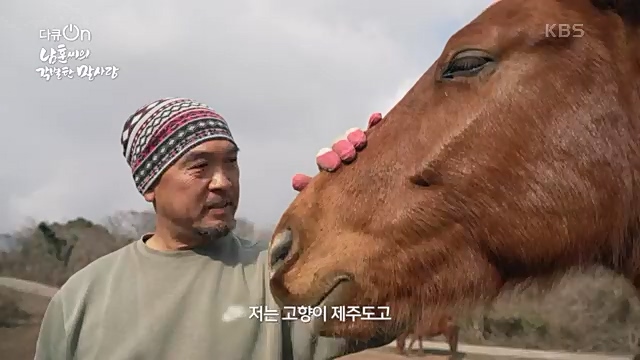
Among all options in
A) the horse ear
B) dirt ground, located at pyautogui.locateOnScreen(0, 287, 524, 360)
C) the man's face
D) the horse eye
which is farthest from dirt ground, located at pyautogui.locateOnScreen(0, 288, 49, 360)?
the horse ear

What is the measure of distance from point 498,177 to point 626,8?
0.21 meters

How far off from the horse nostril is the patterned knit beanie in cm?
17

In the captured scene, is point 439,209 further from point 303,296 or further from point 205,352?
point 205,352

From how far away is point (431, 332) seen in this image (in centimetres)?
70

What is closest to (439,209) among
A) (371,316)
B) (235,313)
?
(371,316)

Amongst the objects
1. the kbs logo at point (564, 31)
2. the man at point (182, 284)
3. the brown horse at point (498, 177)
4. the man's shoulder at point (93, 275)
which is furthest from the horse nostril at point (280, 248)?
the kbs logo at point (564, 31)

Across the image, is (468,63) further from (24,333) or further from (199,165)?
(24,333)

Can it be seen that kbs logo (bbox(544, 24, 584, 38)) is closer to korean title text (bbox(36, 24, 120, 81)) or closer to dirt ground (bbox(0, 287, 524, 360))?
dirt ground (bbox(0, 287, 524, 360))

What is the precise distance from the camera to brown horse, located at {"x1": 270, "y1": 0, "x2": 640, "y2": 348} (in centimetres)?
57

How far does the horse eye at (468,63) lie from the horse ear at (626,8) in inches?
5.1

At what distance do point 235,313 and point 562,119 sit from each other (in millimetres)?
426

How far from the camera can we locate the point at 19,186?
86 cm

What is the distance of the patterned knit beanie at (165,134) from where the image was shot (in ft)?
2.22

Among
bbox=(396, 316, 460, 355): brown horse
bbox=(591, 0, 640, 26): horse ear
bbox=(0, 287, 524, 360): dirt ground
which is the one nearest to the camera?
bbox=(591, 0, 640, 26): horse ear
